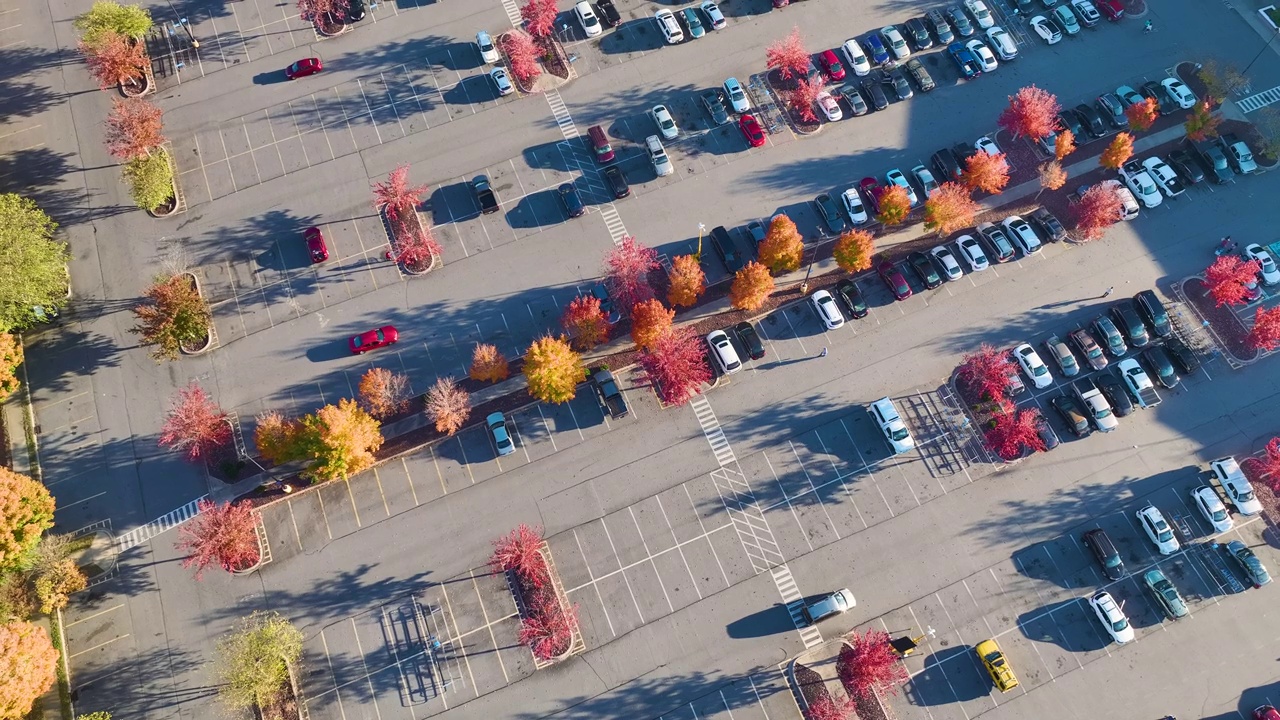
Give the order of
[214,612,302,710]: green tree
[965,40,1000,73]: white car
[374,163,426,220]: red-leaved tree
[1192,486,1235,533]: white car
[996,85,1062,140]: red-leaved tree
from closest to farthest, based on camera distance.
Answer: [214,612,302,710]: green tree
[1192,486,1235,533]: white car
[374,163,426,220]: red-leaved tree
[996,85,1062,140]: red-leaved tree
[965,40,1000,73]: white car

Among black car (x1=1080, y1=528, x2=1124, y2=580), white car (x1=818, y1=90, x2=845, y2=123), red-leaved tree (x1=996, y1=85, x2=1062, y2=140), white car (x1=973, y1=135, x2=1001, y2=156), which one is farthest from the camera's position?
white car (x1=818, y1=90, x2=845, y2=123)

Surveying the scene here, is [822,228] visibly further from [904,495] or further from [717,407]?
[904,495]

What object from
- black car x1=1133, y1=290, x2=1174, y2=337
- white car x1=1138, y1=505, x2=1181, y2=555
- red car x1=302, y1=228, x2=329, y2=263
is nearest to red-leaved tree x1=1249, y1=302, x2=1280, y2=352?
black car x1=1133, y1=290, x2=1174, y2=337

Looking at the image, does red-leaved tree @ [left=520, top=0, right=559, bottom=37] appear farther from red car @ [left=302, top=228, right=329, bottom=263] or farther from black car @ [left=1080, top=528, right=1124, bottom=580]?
black car @ [left=1080, top=528, right=1124, bottom=580]

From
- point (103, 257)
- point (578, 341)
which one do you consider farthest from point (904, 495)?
point (103, 257)

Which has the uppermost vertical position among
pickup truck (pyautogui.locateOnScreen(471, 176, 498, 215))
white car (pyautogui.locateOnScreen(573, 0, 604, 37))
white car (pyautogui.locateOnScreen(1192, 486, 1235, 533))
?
white car (pyautogui.locateOnScreen(573, 0, 604, 37))

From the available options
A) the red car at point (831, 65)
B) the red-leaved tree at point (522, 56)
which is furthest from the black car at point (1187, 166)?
the red-leaved tree at point (522, 56)

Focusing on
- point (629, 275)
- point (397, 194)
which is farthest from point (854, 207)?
point (397, 194)

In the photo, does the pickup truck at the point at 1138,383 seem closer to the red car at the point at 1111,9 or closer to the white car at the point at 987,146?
the white car at the point at 987,146
